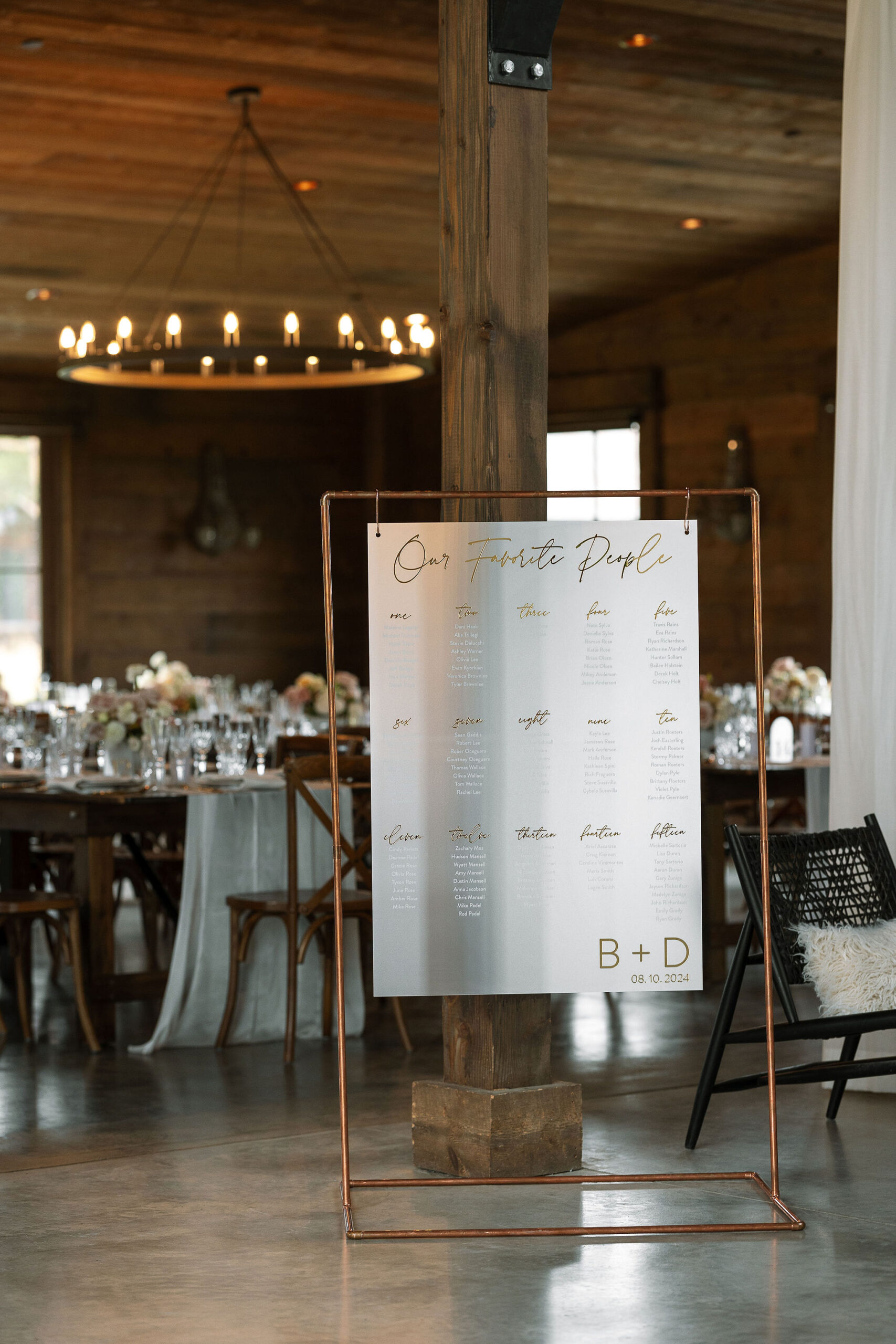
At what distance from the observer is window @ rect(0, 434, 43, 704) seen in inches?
Result: 505

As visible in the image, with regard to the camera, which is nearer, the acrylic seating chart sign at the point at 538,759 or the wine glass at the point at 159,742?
the acrylic seating chart sign at the point at 538,759

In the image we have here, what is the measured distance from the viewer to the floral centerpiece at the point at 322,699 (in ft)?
28.0

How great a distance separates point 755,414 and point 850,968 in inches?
296

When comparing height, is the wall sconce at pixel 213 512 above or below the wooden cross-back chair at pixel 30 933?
above

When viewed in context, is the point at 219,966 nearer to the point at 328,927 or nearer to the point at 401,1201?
the point at 328,927

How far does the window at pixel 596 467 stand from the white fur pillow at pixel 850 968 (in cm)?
769

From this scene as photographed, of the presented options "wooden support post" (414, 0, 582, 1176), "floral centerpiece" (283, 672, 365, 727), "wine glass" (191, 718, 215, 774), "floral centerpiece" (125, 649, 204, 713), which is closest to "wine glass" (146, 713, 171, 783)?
"wine glass" (191, 718, 215, 774)

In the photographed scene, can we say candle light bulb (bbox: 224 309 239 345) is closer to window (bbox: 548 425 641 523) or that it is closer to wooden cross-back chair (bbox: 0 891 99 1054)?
wooden cross-back chair (bbox: 0 891 99 1054)

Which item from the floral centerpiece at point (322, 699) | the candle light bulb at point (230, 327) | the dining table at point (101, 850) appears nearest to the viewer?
the dining table at point (101, 850)

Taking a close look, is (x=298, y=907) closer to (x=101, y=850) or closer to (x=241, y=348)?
(x=101, y=850)

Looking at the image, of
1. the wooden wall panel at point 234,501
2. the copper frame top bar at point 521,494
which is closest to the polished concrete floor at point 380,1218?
the copper frame top bar at point 521,494

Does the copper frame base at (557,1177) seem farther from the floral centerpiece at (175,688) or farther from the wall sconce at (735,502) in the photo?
the wall sconce at (735,502)

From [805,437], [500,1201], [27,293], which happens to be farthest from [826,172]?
[500,1201]

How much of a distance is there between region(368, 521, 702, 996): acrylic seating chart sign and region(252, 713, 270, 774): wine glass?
285cm
